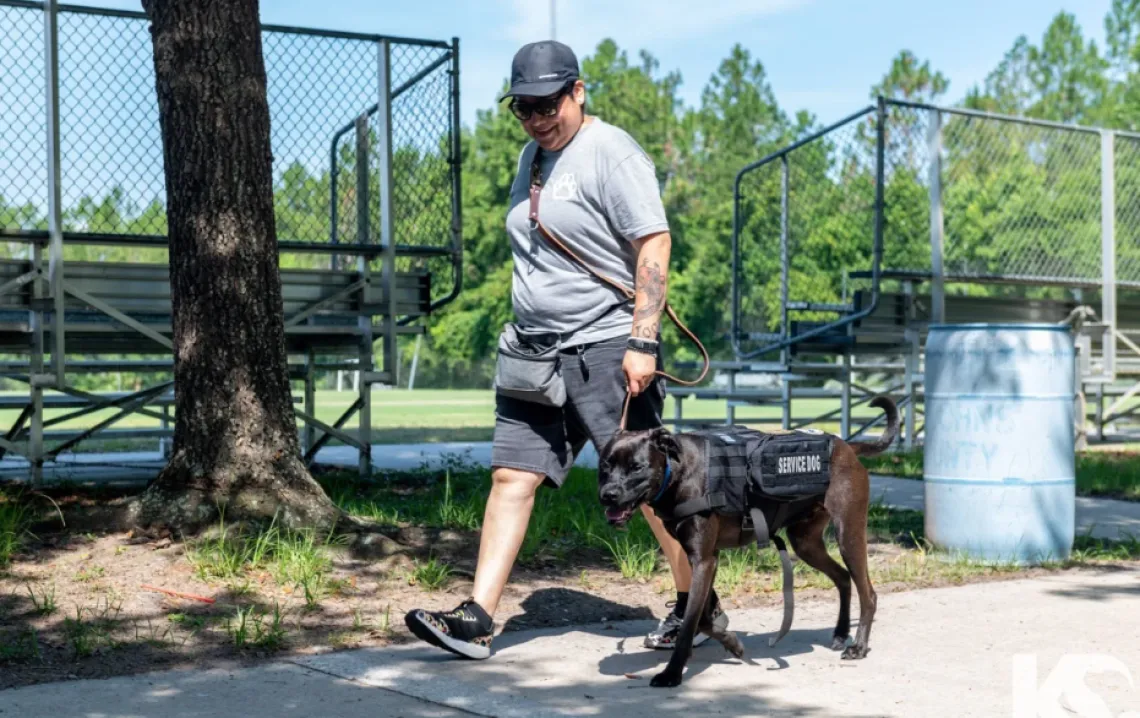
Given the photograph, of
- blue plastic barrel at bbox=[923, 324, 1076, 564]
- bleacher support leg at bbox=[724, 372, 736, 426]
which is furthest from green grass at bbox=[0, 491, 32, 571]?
bleacher support leg at bbox=[724, 372, 736, 426]

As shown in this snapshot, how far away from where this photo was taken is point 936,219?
12.8m

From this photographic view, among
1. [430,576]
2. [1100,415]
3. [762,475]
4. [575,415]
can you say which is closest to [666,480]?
[762,475]

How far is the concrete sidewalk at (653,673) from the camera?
4.21 metres

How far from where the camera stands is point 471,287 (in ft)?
201

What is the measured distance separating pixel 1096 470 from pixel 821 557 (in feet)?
23.8

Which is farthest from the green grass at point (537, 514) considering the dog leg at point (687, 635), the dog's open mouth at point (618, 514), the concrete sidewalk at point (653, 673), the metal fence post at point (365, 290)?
the dog's open mouth at point (618, 514)

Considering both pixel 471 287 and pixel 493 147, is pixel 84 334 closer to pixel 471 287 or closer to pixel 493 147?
pixel 493 147

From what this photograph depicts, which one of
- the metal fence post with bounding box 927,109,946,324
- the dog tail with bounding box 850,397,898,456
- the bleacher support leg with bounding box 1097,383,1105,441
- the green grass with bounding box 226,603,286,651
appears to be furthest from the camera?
the bleacher support leg with bounding box 1097,383,1105,441

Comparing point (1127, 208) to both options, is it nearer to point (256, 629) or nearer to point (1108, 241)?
point (1108, 241)

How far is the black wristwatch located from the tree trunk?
260 cm

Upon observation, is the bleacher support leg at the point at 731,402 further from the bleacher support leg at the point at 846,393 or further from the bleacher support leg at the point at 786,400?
the bleacher support leg at the point at 846,393

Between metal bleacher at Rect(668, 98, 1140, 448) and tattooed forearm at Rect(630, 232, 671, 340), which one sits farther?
metal bleacher at Rect(668, 98, 1140, 448)

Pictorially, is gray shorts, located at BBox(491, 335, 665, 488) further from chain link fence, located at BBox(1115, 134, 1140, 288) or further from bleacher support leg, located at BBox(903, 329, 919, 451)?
chain link fence, located at BBox(1115, 134, 1140, 288)

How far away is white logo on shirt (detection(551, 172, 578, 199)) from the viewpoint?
495 cm
